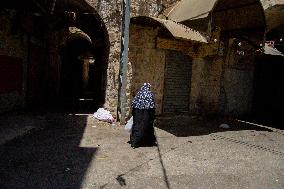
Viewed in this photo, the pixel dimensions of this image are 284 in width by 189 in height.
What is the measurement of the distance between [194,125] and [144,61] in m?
2.78

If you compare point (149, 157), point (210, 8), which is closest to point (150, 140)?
point (149, 157)

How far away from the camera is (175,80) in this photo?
458 inches

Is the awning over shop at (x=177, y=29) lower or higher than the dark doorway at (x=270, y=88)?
higher

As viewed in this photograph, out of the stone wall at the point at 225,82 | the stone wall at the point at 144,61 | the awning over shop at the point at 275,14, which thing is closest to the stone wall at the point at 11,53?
Answer: the stone wall at the point at 144,61

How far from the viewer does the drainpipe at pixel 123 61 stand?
986cm

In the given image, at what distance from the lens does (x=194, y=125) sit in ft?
35.9

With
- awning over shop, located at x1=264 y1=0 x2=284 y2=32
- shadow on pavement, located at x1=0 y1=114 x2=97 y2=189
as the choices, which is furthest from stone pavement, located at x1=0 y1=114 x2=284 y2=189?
awning over shop, located at x1=264 y1=0 x2=284 y2=32

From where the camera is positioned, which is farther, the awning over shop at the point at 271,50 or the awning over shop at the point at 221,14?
the awning over shop at the point at 271,50

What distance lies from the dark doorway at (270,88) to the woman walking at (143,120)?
865 centimetres

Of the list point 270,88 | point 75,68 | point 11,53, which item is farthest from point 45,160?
point 75,68

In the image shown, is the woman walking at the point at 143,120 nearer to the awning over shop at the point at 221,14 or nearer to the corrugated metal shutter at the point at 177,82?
the awning over shop at the point at 221,14

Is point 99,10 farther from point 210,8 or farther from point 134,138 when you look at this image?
point 134,138

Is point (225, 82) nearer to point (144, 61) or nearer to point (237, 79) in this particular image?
point (237, 79)

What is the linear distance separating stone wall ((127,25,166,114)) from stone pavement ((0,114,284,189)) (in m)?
1.61
